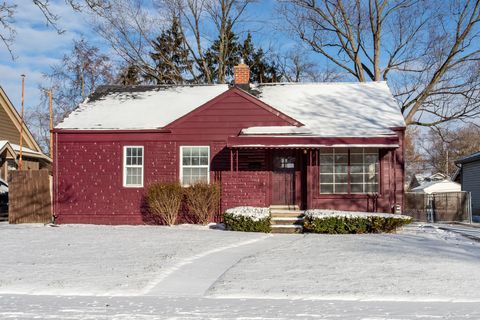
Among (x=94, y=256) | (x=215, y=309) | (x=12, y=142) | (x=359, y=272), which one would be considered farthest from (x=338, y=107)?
(x=12, y=142)

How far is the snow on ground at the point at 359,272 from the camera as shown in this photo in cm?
784

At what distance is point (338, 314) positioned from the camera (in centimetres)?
660

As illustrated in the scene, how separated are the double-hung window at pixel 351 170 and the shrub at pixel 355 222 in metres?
2.83

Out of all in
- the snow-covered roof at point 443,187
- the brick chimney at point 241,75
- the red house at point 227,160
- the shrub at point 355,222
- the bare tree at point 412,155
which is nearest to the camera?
the shrub at point 355,222

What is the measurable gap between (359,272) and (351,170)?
934 centimetres

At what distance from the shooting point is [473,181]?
29953 mm

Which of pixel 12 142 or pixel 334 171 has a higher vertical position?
pixel 12 142

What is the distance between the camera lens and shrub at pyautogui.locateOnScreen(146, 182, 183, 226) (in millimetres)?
17656

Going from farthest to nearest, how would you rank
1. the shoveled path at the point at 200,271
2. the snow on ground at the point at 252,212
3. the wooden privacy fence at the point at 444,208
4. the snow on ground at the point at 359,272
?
the wooden privacy fence at the point at 444,208, the snow on ground at the point at 252,212, the shoveled path at the point at 200,271, the snow on ground at the point at 359,272

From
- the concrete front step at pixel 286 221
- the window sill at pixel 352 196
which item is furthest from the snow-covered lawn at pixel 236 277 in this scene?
the window sill at pixel 352 196

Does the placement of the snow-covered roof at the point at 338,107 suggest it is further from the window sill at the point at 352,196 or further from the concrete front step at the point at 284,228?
the concrete front step at the point at 284,228

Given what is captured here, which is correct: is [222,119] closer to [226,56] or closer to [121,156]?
[121,156]

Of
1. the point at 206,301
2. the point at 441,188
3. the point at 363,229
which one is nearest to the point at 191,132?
the point at 363,229

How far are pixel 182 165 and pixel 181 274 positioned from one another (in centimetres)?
981
